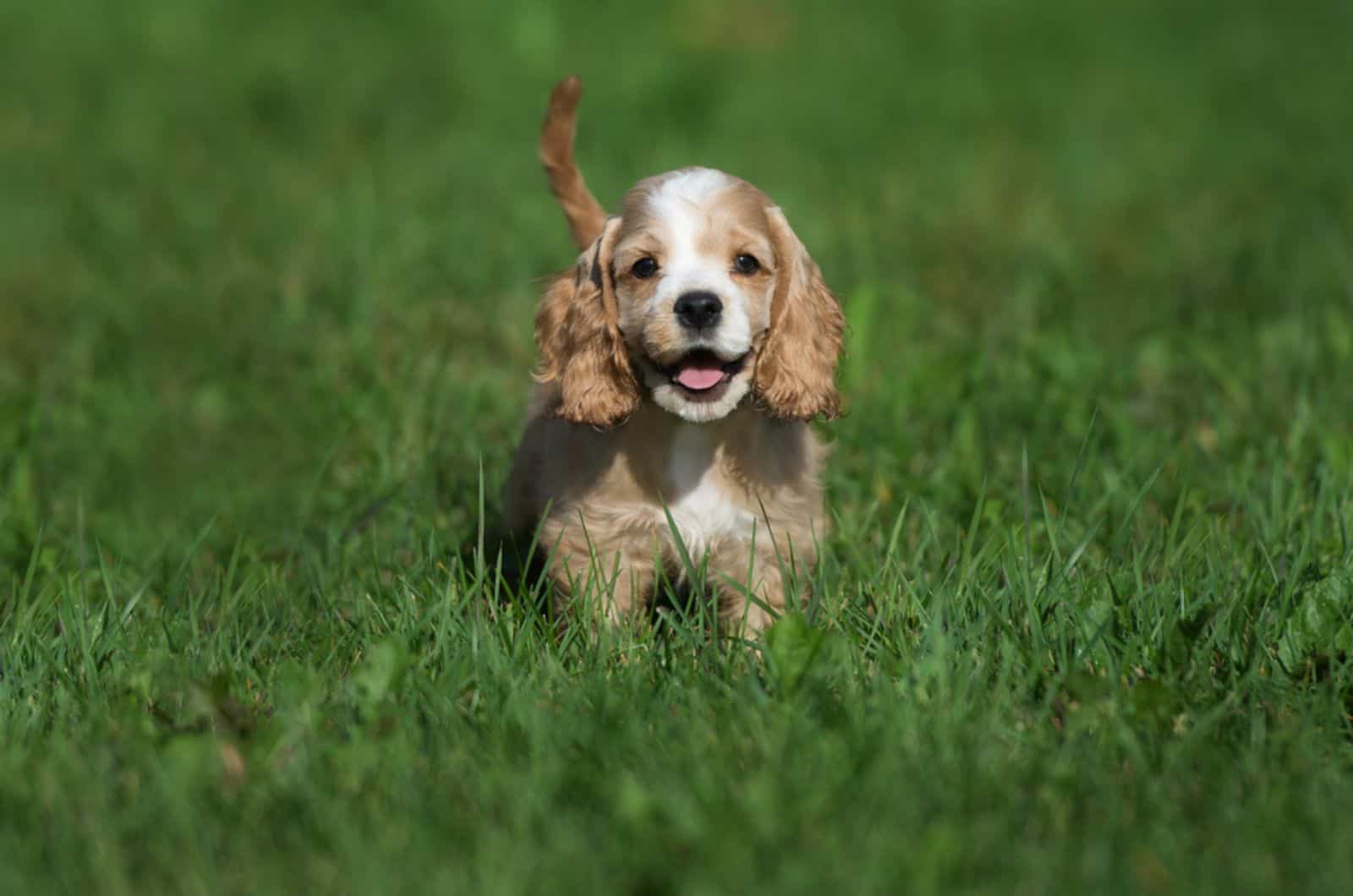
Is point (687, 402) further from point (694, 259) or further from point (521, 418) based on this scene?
point (521, 418)

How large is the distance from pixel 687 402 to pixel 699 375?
0.07m

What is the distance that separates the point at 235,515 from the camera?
15.9 ft

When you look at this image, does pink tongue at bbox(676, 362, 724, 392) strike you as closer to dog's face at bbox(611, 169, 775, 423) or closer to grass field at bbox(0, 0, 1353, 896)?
dog's face at bbox(611, 169, 775, 423)

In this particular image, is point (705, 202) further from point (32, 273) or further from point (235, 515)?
point (32, 273)

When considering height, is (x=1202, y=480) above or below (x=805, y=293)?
below

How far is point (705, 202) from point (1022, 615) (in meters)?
1.22

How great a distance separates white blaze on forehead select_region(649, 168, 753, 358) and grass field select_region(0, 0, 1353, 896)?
70 cm

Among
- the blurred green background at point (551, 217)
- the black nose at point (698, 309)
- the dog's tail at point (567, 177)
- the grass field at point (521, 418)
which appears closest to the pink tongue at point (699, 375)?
the black nose at point (698, 309)

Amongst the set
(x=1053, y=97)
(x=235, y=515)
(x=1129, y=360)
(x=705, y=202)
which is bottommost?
(x=235, y=515)

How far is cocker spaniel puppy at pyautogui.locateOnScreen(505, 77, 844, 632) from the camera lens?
352 cm

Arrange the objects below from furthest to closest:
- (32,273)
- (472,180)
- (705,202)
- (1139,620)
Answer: (472,180) → (32,273) → (705,202) → (1139,620)

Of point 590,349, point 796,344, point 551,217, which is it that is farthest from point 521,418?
point 551,217

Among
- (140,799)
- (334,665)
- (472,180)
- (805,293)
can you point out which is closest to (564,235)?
(472,180)

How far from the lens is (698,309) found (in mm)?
3361
